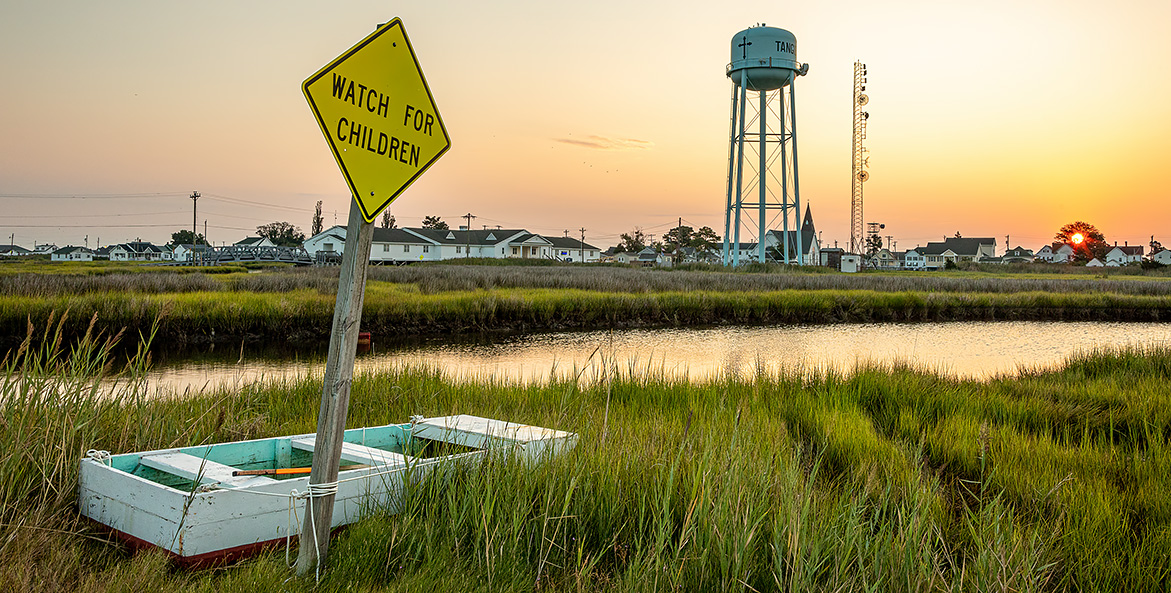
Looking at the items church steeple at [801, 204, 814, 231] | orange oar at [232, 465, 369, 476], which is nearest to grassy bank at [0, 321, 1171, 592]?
orange oar at [232, 465, 369, 476]

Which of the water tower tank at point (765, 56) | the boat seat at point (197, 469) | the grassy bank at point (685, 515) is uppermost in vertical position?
the water tower tank at point (765, 56)

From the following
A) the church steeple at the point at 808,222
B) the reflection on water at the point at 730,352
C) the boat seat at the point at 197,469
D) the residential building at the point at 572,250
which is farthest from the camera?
the church steeple at the point at 808,222

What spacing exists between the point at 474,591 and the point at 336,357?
98 cm

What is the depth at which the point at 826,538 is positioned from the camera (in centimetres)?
291

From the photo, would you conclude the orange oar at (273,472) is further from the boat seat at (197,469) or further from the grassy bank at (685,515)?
the grassy bank at (685,515)

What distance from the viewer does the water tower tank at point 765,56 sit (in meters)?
37.0

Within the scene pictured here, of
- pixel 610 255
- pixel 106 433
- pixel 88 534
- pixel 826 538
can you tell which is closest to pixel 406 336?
pixel 106 433

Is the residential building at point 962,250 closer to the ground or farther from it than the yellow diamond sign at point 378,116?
farther from it

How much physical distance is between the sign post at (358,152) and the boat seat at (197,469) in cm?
50

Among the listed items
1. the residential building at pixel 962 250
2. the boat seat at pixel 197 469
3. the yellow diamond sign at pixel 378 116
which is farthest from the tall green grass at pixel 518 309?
the residential building at pixel 962 250

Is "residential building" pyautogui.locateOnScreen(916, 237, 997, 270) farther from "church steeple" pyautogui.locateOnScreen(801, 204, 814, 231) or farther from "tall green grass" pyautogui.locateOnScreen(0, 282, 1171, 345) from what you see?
"tall green grass" pyautogui.locateOnScreen(0, 282, 1171, 345)

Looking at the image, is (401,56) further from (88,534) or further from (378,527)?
(88,534)

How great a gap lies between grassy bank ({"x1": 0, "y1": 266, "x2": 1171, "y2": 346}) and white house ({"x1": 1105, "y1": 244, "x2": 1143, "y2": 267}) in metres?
99.3

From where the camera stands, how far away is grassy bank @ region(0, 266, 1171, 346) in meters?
14.1
